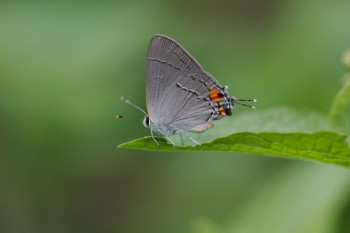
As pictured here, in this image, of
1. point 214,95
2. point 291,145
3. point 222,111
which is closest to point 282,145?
point 291,145

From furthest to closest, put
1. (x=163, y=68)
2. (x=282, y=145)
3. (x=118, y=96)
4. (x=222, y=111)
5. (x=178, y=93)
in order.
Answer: (x=118, y=96) < (x=178, y=93) < (x=163, y=68) < (x=222, y=111) < (x=282, y=145)

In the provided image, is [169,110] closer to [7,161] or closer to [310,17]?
[7,161]

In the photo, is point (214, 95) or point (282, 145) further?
point (214, 95)

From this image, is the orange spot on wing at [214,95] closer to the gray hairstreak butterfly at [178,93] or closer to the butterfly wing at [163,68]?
the gray hairstreak butterfly at [178,93]

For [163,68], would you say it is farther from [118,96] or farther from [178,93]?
[118,96]

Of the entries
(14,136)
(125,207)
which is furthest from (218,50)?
(14,136)

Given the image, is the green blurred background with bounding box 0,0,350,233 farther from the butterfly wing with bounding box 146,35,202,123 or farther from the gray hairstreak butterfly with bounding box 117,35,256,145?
the butterfly wing with bounding box 146,35,202,123
